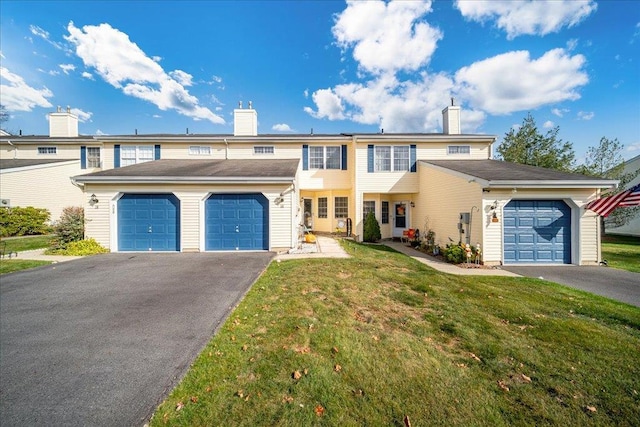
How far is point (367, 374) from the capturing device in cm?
298

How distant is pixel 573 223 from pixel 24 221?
→ 26577mm

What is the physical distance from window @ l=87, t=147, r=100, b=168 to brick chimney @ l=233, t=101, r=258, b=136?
8.92m

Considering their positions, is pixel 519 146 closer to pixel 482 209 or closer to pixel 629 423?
pixel 482 209

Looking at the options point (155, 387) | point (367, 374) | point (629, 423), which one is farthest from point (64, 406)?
point (629, 423)

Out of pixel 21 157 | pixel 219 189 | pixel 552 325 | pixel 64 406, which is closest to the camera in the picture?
pixel 64 406

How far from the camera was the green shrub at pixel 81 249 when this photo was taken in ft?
30.5

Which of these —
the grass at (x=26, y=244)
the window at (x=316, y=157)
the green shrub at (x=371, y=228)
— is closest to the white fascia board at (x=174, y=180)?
the grass at (x=26, y=244)

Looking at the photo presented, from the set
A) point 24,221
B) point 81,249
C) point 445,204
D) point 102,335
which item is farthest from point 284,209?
point 24,221

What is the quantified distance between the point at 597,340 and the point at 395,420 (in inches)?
157

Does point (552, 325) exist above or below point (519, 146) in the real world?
below

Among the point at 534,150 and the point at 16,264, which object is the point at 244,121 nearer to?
the point at 16,264

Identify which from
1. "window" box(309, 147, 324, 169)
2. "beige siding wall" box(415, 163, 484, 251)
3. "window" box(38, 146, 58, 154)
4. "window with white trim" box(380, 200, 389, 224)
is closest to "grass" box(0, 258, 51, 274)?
"window" box(38, 146, 58, 154)

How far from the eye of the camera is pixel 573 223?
29.8 feet

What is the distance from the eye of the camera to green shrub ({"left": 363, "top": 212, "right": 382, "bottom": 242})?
1369 cm
